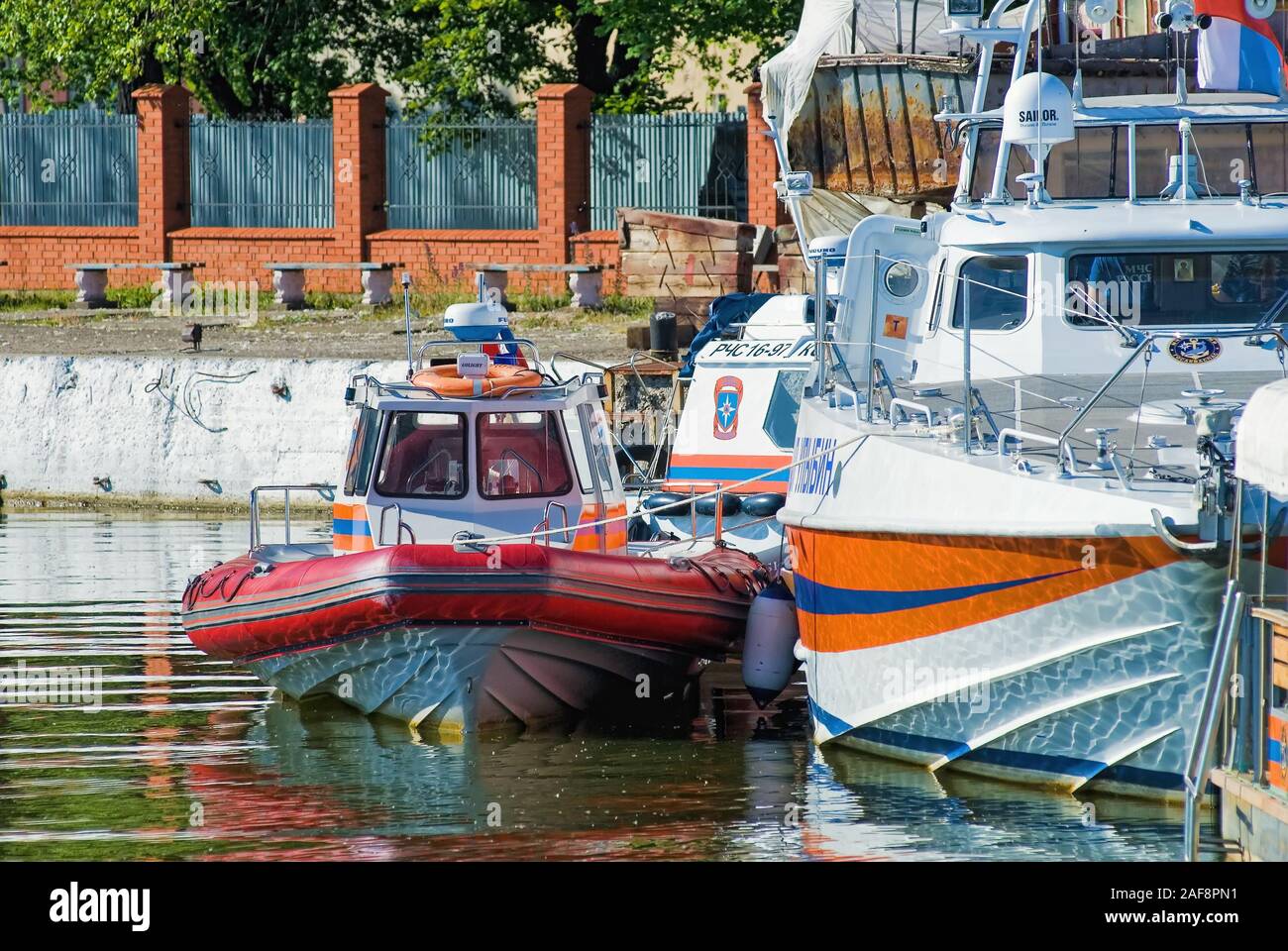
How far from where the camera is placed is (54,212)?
29141 millimetres

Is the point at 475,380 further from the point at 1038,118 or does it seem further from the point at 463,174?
the point at 463,174

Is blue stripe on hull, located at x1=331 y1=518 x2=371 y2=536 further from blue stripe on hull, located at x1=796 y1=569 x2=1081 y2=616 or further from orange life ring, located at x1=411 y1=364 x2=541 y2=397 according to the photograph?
blue stripe on hull, located at x1=796 y1=569 x2=1081 y2=616

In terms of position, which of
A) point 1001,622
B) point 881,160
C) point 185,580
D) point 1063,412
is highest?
point 881,160

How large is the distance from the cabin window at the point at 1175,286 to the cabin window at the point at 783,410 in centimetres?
499

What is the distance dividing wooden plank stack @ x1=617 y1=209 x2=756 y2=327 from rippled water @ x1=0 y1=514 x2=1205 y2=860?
10342 mm

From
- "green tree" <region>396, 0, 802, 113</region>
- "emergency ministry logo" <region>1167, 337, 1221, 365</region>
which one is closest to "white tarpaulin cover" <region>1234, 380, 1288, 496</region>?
"emergency ministry logo" <region>1167, 337, 1221, 365</region>

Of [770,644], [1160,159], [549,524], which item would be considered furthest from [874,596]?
[1160,159]

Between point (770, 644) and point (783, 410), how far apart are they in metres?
4.63

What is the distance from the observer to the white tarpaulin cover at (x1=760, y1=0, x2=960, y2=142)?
817 inches

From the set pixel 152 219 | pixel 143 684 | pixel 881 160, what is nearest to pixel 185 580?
pixel 143 684

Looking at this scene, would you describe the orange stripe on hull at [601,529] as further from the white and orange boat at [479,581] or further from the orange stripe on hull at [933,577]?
the orange stripe on hull at [933,577]

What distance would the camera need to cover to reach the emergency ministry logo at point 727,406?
16.3m
